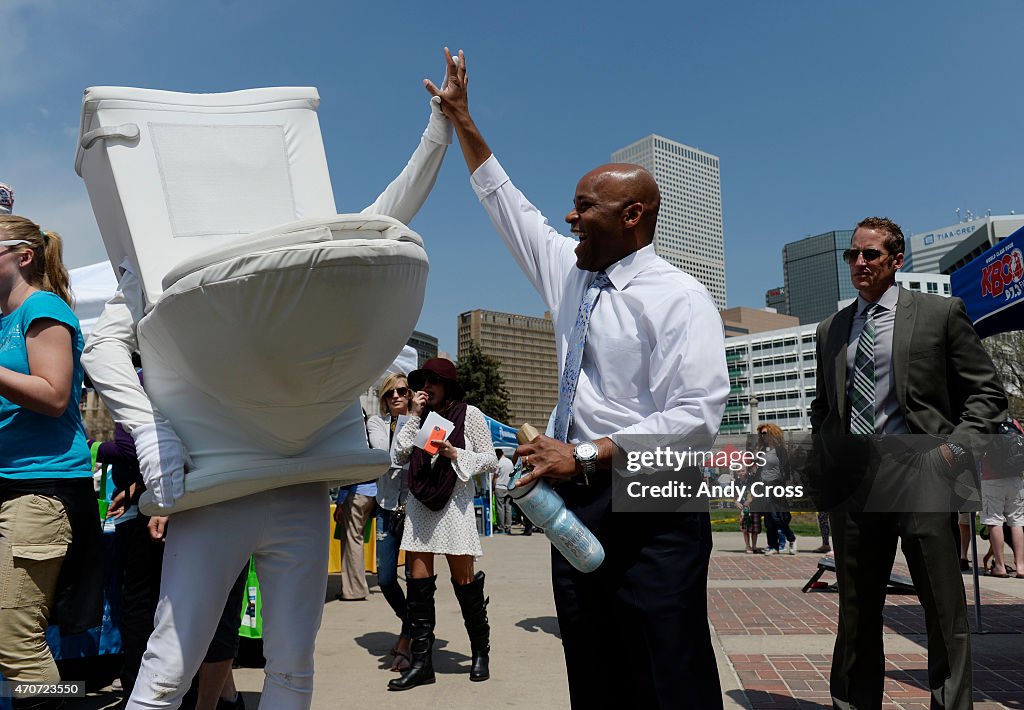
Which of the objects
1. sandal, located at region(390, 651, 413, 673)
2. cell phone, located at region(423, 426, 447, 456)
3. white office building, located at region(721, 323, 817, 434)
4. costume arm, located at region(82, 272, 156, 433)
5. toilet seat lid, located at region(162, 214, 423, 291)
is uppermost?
white office building, located at region(721, 323, 817, 434)

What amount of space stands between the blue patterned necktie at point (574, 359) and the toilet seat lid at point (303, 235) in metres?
0.59

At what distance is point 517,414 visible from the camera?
158500mm

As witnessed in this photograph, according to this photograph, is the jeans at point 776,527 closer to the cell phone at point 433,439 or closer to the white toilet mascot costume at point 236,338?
the cell phone at point 433,439

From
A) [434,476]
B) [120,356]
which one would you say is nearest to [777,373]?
[434,476]

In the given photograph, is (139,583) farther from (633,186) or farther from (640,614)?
(633,186)

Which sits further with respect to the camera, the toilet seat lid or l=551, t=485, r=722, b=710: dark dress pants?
l=551, t=485, r=722, b=710: dark dress pants

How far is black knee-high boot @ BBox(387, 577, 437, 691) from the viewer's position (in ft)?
14.5

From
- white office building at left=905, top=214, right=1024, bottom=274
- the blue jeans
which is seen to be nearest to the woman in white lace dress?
the blue jeans

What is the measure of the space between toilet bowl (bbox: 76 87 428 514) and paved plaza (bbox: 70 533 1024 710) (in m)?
2.42

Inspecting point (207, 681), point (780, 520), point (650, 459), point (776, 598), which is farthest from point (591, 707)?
point (780, 520)

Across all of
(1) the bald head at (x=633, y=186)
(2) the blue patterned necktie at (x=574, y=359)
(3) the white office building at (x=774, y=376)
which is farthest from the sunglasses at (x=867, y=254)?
(3) the white office building at (x=774, y=376)

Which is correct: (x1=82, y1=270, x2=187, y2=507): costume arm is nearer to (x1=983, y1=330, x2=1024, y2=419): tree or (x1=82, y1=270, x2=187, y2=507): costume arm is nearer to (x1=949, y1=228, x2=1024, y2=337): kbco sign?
(x1=949, y1=228, x2=1024, y2=337): kbco sign

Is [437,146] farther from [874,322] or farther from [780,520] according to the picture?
[780,520]

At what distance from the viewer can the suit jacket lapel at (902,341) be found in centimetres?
317
